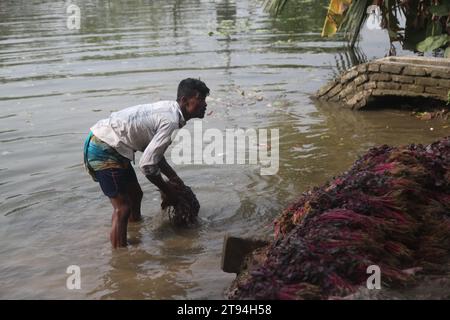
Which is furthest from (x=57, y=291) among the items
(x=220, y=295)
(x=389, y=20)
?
(x=389, y=20)

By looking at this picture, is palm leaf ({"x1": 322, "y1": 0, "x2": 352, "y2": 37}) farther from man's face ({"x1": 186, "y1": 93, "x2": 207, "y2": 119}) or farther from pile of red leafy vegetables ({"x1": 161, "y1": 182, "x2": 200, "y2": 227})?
man's face ({"x1": 186, "y1": 93, "x2": 207, "y2": 119})

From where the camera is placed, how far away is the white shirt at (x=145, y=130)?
5.29 metres

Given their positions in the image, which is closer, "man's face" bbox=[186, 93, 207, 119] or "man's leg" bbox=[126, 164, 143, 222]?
"man's face" bbox=[186, 93, 207, 119]

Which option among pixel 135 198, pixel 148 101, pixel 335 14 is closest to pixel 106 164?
pixel 135 198

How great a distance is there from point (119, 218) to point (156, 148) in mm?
845

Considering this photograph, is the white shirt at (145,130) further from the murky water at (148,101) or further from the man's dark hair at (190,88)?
the murky water at (148,101)

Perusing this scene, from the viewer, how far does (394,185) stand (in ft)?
13.1

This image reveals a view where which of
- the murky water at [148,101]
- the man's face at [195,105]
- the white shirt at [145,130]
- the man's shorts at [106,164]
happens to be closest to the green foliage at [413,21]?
the murky water at [148,101]

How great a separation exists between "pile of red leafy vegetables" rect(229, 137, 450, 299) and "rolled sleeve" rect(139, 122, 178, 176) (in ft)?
4.08

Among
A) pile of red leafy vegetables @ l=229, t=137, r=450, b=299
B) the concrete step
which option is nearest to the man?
the concrete step

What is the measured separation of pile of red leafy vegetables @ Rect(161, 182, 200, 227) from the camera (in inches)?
239

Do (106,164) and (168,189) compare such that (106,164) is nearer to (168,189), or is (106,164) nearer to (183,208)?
(168,189)

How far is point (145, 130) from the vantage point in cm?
548

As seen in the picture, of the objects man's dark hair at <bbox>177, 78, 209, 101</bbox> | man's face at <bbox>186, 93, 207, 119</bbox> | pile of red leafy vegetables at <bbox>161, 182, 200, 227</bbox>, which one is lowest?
pile of red leafy vegetables at <bbox>161, 182, 200, 227</bbox>
